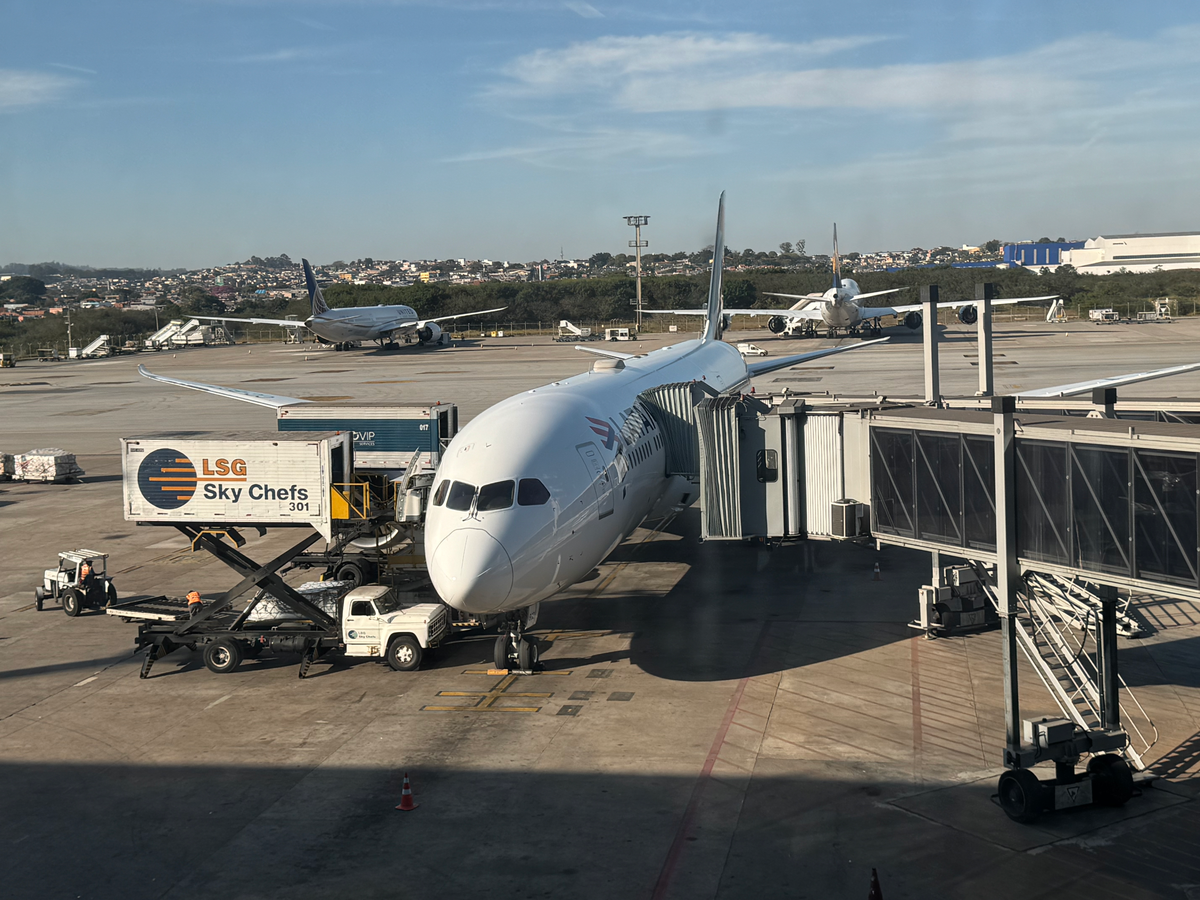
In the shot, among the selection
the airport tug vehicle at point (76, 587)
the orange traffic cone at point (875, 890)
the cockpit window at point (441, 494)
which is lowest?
the orange traffic cone at point (875, 890)

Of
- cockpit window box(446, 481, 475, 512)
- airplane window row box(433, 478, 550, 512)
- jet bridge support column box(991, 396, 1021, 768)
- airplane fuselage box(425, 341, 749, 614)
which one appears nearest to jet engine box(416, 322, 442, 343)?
airplane fuselage box(425, 341, 749, 614)

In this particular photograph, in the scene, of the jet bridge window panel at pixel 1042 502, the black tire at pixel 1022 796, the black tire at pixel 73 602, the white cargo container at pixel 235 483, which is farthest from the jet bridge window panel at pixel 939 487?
the black tire at pixel 73 602

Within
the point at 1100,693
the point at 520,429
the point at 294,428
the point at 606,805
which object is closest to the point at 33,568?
the point at 294,428

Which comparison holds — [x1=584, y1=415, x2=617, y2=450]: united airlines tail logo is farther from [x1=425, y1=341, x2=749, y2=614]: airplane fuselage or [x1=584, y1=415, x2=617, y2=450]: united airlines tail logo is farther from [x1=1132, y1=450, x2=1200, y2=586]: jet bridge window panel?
[x1=1132, y1=450, x2=1200, y2=586]: jet bridge window panel

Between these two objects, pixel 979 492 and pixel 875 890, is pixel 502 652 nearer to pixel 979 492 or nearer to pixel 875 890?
pixel 979 492

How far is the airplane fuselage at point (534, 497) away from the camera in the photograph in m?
19.7

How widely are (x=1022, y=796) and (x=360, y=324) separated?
11447 cm

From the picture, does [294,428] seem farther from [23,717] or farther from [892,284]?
[892,284]

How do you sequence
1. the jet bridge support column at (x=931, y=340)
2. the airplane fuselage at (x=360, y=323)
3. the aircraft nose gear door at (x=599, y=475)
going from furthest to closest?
the airplane fuselage at (x=360, y=323) → the jet bridge support column at (x=931, y=340) → the aircraft nose gear door at (x=599, y=475)

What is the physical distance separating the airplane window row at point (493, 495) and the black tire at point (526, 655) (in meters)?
3.97

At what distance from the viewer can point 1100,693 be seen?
1702cm

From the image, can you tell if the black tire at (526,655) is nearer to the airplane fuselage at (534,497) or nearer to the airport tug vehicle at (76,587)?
the airplane fuselage at (534,497)

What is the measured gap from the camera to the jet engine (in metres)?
132

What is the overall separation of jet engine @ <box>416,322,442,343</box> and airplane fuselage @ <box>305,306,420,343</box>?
6.44ft
